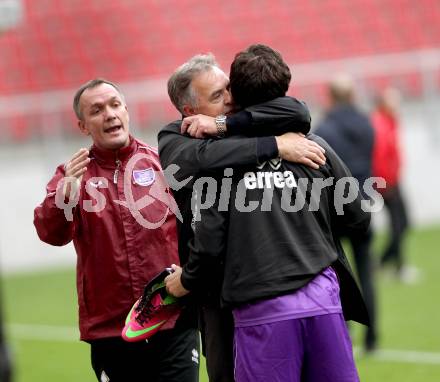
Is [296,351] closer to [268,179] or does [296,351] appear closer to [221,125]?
[268,179]

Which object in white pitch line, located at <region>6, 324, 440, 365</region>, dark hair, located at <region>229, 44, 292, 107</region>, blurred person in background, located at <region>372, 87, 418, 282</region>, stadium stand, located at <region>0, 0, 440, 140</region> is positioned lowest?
white pitch line, located at <region>6, 324, 440, 365</region>

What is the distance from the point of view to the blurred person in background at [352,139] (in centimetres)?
878

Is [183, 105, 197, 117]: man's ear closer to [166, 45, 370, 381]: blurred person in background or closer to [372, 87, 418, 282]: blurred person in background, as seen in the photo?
[166, 45, 370, 381]: blurred person in background

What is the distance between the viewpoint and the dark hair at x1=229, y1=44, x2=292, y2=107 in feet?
14.5

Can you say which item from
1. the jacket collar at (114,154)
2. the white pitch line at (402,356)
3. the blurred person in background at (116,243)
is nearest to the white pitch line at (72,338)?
the white pitch line at (402,356)

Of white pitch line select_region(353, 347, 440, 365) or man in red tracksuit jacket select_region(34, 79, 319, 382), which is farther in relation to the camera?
white pitch line select_region(353, 347, 440, 365)

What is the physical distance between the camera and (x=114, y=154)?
546cm

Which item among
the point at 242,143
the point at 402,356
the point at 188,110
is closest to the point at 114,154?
the point at 188,110

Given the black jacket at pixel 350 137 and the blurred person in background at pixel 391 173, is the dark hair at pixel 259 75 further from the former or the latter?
the blurred person in background at pixel 391 173

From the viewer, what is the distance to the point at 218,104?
4.70 meters

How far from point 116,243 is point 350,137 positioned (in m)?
4.20

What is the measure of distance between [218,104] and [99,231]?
1091 millimetres

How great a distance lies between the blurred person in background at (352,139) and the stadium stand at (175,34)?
1049cm

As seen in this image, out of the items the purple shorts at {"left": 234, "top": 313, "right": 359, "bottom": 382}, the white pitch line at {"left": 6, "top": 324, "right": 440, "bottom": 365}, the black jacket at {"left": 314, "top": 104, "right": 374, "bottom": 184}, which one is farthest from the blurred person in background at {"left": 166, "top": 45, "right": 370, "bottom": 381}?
the black jacket at {"left": 314, "top": 104, "right": 374, "bottom": 184}
